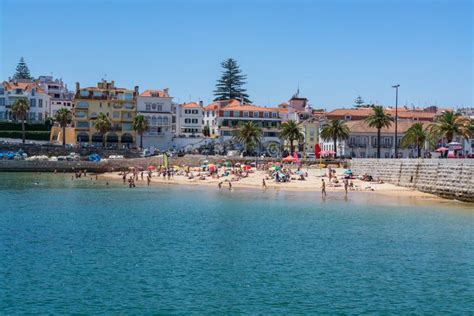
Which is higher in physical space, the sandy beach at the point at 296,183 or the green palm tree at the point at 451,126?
the green palm tree at the point at 451,126

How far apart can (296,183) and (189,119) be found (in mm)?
58286

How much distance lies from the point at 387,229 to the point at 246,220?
975 cm

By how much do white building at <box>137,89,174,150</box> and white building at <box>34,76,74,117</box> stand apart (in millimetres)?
33671

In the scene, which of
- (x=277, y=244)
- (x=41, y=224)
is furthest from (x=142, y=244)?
(x=41, y=224)

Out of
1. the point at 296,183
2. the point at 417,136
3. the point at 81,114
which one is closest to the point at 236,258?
the point at 296,183

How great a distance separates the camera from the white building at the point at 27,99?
132m

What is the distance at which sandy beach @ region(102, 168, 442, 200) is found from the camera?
66.6m

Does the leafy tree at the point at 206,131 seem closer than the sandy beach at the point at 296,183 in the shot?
No

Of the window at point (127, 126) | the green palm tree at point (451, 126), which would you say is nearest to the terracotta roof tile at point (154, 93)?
the window at point (127, 126)

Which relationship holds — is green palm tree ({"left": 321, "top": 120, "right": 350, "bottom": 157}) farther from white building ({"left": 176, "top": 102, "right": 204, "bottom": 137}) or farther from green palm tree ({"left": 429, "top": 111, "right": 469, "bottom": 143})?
white building ({"left": 176, "top": 102, "right": 204, "bottom": 137})

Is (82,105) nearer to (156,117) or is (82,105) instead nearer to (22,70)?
(156,117)

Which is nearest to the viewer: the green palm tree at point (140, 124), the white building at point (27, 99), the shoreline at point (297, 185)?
the shoreline at point (297, 185)

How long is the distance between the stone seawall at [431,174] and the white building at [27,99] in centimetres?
7755

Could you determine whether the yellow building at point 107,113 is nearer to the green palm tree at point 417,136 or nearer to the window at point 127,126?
the window at point 127,126
